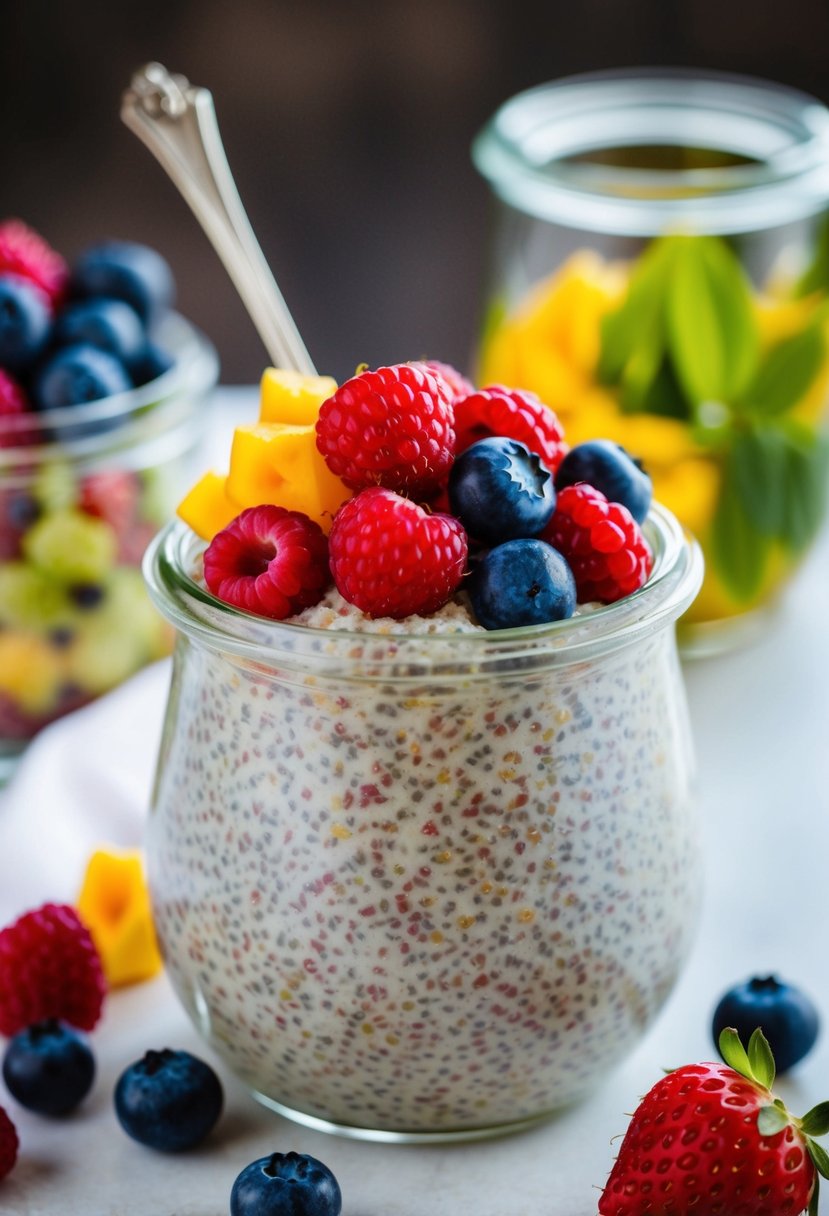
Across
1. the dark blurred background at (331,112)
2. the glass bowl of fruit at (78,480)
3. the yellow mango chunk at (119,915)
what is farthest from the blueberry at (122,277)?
the dark blurred background at (331,112)

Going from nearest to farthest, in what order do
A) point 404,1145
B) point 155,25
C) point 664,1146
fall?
1. point 664,1146
2. point 404,1145
3. point 155,25

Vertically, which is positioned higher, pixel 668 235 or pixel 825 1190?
pixel 668 235

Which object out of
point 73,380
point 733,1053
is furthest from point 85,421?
point 733,1053

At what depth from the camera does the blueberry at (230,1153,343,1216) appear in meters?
0.67

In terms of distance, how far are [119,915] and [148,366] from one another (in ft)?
1.78

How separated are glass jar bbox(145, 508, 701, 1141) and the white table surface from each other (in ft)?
0.07

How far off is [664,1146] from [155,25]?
2.51 m

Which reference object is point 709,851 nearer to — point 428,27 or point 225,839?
point 225,839

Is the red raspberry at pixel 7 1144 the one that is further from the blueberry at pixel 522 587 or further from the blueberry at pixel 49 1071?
the blueberry at pixel 522 587

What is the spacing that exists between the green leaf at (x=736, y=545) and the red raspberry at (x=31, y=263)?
2.06 ft

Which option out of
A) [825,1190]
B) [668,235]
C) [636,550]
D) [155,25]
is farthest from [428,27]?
[825,1190]

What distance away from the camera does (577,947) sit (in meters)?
0.73

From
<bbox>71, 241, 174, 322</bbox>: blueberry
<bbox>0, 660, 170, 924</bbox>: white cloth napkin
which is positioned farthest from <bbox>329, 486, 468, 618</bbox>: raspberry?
<bbox>71, 241, 174, 322</bbox>: blueberry

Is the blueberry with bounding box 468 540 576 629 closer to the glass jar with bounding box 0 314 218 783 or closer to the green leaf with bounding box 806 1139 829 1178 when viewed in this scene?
the green leaf with bounding box 806 1139 829 1178
